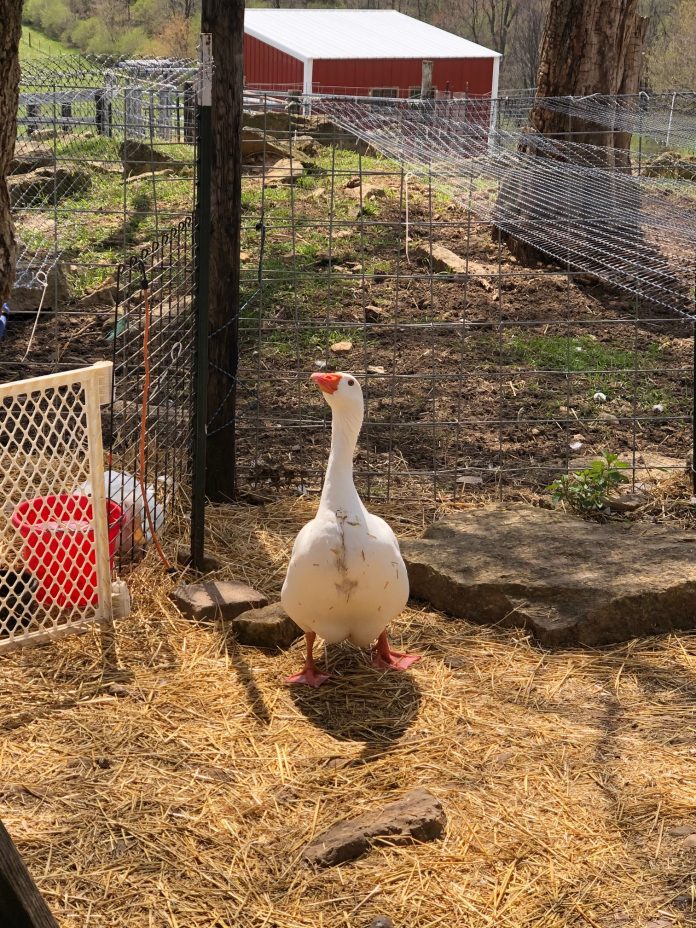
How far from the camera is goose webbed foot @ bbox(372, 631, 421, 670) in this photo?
3754 millimetres

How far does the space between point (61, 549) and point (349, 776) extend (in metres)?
1.46

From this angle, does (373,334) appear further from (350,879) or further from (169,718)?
(350,879)

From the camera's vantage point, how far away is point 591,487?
5117mm

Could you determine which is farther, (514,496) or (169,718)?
(514,496)

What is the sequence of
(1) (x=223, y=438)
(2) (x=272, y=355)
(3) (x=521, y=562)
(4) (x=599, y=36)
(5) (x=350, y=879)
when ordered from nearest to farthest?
(5) (x=350, y=879) < (3) (x=521, y=562) < (1) (x=223, y=438) < (2) (x=272, y=355) < (4) (x=599, y=36)

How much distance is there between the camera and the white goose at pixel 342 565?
3.47 m

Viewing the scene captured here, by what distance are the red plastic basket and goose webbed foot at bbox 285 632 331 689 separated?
83 cm

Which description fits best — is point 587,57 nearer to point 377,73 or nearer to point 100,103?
point 100,103

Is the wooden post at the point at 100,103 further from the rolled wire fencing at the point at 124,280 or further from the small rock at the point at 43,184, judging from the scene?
the small rock at the point at 43,184

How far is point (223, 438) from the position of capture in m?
5.18

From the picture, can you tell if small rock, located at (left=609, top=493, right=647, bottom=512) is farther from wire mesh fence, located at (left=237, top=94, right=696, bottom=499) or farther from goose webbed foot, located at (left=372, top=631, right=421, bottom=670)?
goose webbed foot, located at (left=372, top=631, right=421, bottom=670)

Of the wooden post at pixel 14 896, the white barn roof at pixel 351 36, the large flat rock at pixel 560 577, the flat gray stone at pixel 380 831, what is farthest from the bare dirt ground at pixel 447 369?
the white barn roof at pixel 351 36

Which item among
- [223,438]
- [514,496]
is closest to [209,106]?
[223,438]

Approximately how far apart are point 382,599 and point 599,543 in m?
1.35
